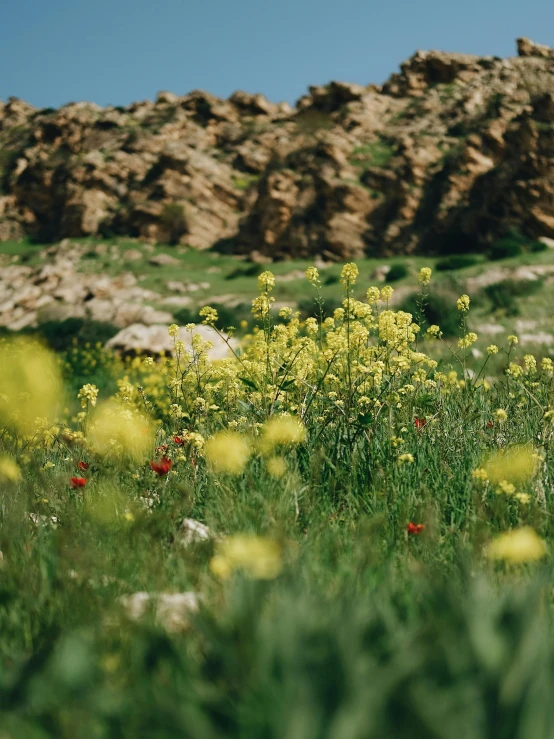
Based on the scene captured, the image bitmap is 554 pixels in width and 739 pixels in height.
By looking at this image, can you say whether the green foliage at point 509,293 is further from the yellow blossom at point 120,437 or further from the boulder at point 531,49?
the boulder at point 531,49

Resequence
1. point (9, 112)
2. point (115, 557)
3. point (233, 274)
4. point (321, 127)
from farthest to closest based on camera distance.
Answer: point (9, 112), point (321, 127), point (233, 274), point (115, 557)

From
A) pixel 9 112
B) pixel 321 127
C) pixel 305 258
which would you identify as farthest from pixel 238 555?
pixel 9 112

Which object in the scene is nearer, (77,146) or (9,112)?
(77,146)

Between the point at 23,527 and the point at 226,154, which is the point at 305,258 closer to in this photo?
the point at 226,154

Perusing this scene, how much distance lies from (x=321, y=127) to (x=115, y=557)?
57370 millimetres

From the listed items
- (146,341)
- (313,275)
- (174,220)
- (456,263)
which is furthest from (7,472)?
(174,220)

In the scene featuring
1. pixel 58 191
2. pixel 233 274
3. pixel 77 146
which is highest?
pixel 77 146

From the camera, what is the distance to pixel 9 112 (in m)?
78.9

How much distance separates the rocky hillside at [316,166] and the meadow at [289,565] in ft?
105

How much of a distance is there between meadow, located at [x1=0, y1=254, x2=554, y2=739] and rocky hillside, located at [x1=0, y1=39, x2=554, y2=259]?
32.1 m

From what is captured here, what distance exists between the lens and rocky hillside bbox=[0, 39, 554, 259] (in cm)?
3816

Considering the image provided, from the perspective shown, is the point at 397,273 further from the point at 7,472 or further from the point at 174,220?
the point at 7,472

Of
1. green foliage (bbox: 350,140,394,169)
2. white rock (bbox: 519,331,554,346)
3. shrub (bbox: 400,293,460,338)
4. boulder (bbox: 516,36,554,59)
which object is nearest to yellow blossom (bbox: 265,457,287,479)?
white rock (bbox: 519,331,554,346)

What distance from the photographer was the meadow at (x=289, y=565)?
1.23 m
